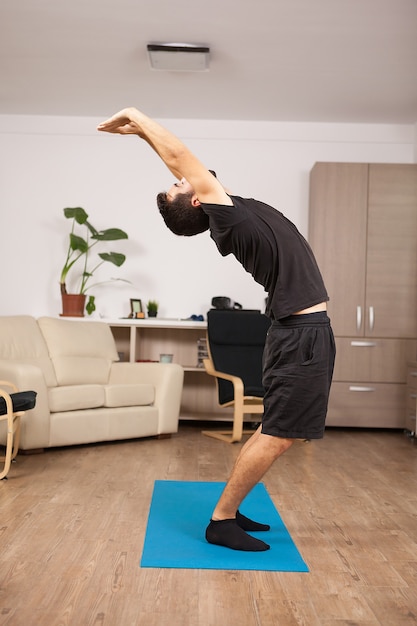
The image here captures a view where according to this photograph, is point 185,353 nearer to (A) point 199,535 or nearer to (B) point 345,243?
(B) point 345,243

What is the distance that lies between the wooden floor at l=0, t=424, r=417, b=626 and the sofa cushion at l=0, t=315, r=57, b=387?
0.74m

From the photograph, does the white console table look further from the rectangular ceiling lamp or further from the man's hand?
the man's hand

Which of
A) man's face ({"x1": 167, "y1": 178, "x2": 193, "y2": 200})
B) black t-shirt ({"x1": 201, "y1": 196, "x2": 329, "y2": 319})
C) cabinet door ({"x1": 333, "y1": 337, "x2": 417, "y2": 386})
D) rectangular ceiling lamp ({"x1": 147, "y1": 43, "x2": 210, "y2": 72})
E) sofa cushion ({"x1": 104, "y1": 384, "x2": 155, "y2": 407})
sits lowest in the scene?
sofa cushion ({"x1": 104, "y1": 384, "x2": 155, "y2": 407})

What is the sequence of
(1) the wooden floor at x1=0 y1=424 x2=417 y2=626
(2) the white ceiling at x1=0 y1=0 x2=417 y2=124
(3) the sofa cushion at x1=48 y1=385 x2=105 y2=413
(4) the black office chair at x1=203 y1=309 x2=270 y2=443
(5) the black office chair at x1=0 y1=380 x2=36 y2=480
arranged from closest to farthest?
(1) the wooden floor at x1=0 y1=424 x2=417 y2=626, (5) the black office chair at x1=0 y1=380 x2=36 y2=480, (2) the white ceiling at x1=0 y1=0 x2=417 y2=124, (3) the sofa cushion at x1=48 y1=385 x2=105 y2=413, (4) the black office chair at x1=203 y1=309 x2=270 y2=443

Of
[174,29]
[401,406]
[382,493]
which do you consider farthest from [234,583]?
[401,406]

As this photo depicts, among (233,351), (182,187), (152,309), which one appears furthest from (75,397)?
(182,187)

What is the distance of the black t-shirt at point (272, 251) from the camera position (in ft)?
7.66

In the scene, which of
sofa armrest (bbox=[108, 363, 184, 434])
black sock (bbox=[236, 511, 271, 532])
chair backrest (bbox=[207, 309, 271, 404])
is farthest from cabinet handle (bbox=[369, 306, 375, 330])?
black sock (bbox=[236, 511, 271, 532])

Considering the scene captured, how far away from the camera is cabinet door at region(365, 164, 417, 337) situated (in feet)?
18.9

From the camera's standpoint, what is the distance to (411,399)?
555 cm

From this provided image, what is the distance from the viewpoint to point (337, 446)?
5051 millimetres

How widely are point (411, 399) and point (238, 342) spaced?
1483mm

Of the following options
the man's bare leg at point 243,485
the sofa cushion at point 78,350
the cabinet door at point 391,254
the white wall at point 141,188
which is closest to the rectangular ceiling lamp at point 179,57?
the white wall at point 141,188

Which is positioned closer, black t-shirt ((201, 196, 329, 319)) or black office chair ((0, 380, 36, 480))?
black t-shirt ((201, 196, 329, 319))
